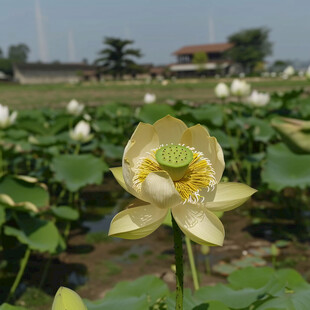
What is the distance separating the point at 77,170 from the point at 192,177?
2042 millimetres

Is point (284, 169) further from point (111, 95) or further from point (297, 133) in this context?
point (111, 95)

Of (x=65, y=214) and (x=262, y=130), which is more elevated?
(x=262, y=130)

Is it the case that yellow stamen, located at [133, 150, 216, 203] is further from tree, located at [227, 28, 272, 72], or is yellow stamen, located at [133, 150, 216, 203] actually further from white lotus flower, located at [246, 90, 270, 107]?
tree, located at [227, 28, 272, 72]

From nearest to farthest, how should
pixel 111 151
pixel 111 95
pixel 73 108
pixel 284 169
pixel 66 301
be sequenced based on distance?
pixel 66 301 → pixel 284 169 → pixel 111 151 → pixel 73 108 → pixel 111 95

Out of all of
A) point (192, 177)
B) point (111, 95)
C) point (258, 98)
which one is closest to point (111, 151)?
point (258, 98)

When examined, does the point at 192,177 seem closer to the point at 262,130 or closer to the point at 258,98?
the point at 262,130

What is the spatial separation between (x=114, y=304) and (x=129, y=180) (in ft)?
1.18

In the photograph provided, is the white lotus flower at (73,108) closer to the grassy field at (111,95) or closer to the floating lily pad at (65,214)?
the floating lily pad at (65,214)

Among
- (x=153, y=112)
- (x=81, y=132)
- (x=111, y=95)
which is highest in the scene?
(x=153, y=112)

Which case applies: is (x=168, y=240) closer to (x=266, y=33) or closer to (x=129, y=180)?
(x=129, y=180)

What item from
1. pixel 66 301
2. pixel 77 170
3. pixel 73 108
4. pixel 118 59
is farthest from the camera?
pixel 118 59

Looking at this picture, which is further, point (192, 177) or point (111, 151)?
point (111, 151)

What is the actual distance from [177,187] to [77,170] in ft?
6.71

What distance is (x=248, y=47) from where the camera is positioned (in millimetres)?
47531
